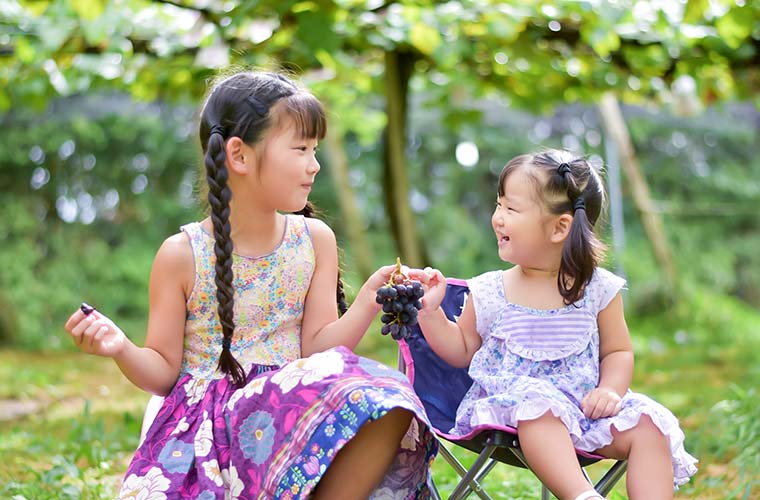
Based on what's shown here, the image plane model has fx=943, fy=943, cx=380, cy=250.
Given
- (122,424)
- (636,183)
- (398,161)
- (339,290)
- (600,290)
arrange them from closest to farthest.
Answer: (600,290), (339,290), (122,424), (398,161), (636,183)

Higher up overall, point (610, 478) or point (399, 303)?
point (399, 303)

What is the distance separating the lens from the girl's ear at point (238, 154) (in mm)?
1901

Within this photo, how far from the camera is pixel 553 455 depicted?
1725 millimetres

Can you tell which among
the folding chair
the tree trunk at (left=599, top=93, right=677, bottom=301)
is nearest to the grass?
the folding chair

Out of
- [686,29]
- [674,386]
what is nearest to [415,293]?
[686,29]

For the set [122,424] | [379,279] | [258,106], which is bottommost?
[122,424]

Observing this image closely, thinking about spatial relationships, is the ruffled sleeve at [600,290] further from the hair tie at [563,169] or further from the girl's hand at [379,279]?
the girl's hand at [379,279]

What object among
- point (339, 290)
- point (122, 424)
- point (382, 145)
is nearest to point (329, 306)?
point (339, 290)

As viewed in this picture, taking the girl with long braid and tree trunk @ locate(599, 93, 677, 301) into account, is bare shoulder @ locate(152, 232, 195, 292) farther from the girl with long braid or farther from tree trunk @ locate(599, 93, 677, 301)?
tree trunk @ locate(599, 93, 677, 301)

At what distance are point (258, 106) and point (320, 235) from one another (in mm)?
335

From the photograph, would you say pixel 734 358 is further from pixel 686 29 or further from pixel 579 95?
pixel 686 29

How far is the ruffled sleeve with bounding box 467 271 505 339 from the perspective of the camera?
2023 mm

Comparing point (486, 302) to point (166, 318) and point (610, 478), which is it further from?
point (166, 318)

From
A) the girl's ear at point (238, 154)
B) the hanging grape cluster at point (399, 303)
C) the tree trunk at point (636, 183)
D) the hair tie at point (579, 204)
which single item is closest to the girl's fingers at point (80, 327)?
the girl's ear at point (238, 154)
